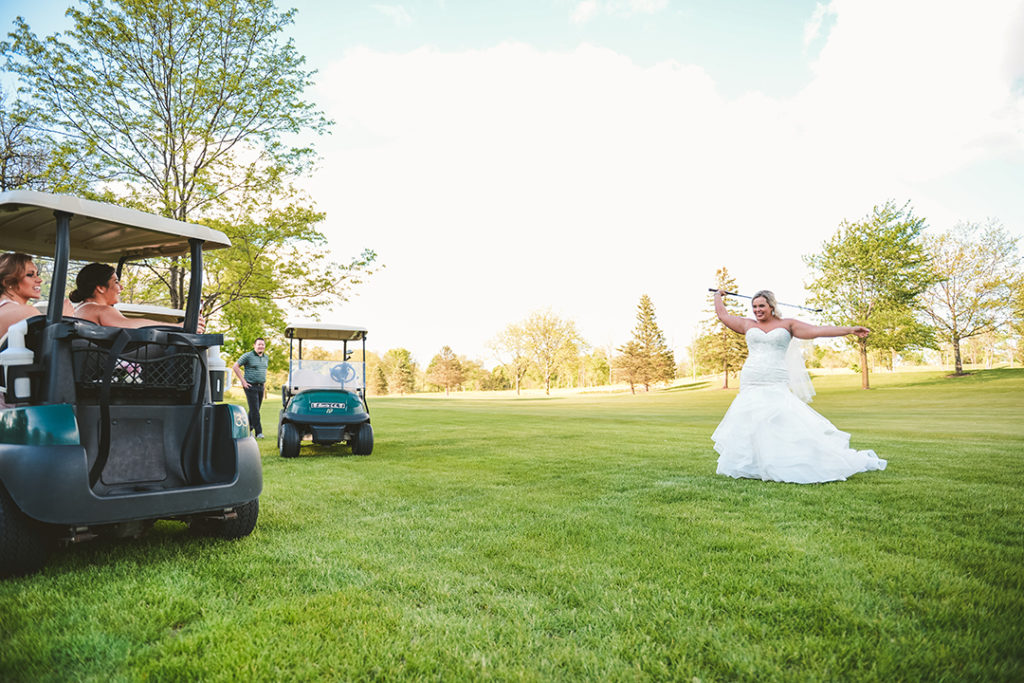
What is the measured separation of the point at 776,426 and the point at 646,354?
55.4 metres

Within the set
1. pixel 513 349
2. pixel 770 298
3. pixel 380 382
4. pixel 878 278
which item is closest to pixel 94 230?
pixel 770 298

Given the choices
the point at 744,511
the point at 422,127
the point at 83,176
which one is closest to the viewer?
the point at 744,511

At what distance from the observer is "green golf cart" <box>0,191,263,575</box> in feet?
9.20

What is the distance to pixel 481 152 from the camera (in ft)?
90.6

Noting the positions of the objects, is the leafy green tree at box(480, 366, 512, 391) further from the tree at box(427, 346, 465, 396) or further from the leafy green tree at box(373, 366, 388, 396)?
the leafy green tree at box(373, 366, 388, 396)

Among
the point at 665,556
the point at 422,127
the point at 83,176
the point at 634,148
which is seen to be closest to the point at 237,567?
the point at 665,556

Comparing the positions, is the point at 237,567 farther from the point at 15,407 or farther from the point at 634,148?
the point at 634,148

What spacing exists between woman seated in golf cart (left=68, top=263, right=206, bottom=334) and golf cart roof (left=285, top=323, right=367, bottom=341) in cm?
560

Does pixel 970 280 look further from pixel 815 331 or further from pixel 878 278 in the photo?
pixel 815 331

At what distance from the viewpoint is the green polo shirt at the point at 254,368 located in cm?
1059

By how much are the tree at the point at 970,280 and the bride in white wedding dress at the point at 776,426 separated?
133 feet

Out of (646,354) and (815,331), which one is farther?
(646,354)

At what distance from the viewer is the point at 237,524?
144 inches

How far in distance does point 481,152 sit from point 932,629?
27949 millimetres
